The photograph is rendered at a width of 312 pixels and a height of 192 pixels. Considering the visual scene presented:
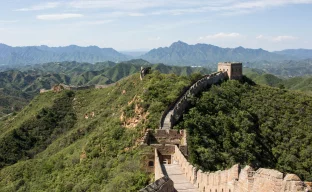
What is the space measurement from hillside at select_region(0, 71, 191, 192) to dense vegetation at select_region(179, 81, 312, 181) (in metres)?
4.05

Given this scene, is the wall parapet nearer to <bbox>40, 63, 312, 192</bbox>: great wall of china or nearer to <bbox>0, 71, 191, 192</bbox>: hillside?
<bbox>40, 63, 312, 192</bbox>: great wall of china

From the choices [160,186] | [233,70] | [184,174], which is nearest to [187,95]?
[233,70]

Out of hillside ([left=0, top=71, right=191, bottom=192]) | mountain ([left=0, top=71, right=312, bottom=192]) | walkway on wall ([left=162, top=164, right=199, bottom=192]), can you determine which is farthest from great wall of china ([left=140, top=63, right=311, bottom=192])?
hillside ([left=0, top=71, right=191, bottom=192])

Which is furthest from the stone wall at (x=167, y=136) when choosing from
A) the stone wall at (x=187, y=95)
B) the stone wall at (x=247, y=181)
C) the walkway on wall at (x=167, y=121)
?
the stone wall at (x=247, y=181)

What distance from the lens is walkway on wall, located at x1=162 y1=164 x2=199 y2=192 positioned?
15655mm

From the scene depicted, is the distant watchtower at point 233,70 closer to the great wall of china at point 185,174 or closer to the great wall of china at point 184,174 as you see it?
the great wall of china at point 184,174

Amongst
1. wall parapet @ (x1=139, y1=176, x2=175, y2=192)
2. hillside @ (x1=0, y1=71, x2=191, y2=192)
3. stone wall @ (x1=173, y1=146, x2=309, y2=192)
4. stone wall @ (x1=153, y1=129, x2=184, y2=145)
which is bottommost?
hillside @ (x1=0, y1=71, x2=191, y2=192)

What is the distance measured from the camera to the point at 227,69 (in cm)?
5697

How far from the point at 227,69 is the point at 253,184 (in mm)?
49355

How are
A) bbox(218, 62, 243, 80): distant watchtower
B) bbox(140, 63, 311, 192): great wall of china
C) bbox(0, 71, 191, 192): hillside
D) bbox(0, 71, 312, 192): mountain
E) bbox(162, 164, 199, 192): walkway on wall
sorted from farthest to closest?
bbox(218, 62, 243, 80): distant watchtower, bbox(0, 71, 312, 192): mountain, bbox(0, 71, 191, 192): hillside, bbox(162, 164, 199, 192): walkway on wall, bbox(140, 63, 311, 192): great wall of china

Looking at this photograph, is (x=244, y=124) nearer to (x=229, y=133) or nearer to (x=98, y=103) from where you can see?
(x=229, y=133)

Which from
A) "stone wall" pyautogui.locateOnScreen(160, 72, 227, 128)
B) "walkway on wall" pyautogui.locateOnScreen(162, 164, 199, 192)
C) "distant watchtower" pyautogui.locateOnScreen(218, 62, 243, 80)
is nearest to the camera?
"walkway on wall" pyautogui.locateOnScreen(162, 164, 199, 192)

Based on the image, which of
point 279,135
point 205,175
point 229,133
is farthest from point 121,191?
point 279,135

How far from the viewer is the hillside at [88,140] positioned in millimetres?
28734
